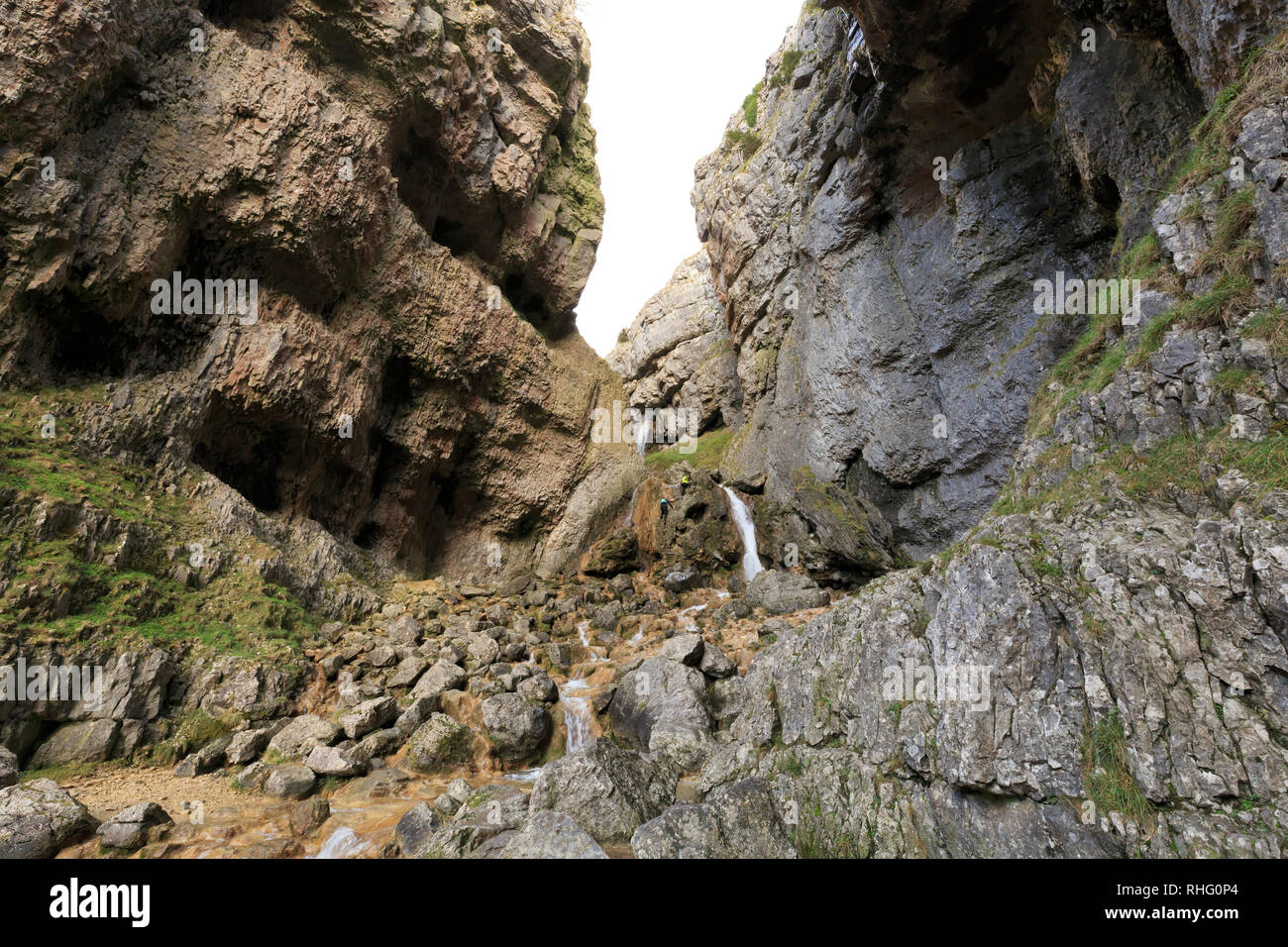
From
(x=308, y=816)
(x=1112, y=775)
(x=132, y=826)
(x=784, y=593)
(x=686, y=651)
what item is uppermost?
(x=1112, y=775)

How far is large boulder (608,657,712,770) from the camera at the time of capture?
942cm

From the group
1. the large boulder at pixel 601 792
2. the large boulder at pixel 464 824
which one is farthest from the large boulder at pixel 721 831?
the large boulder at pixel 464 824

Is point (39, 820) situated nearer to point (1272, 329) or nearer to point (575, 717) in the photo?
point (575, 717)

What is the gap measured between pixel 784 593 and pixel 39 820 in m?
16.1

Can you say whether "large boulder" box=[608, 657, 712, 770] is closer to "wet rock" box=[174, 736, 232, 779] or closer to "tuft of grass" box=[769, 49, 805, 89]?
"wet rock" box=[174, 736, 232, 779]

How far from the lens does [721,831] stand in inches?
236

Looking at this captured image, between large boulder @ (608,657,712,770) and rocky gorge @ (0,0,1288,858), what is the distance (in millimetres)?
113

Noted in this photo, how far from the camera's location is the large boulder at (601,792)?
23.1 feet

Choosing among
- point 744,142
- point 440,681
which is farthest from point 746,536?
point 744,142

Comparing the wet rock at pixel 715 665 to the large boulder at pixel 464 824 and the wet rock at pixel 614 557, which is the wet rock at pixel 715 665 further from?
the wet rock at pixel 614 557

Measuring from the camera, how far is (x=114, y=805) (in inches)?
302

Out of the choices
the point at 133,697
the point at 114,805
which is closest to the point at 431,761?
the point at 114,805

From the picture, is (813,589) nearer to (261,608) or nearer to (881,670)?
(881,670)

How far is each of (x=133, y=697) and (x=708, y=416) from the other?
110 feet
